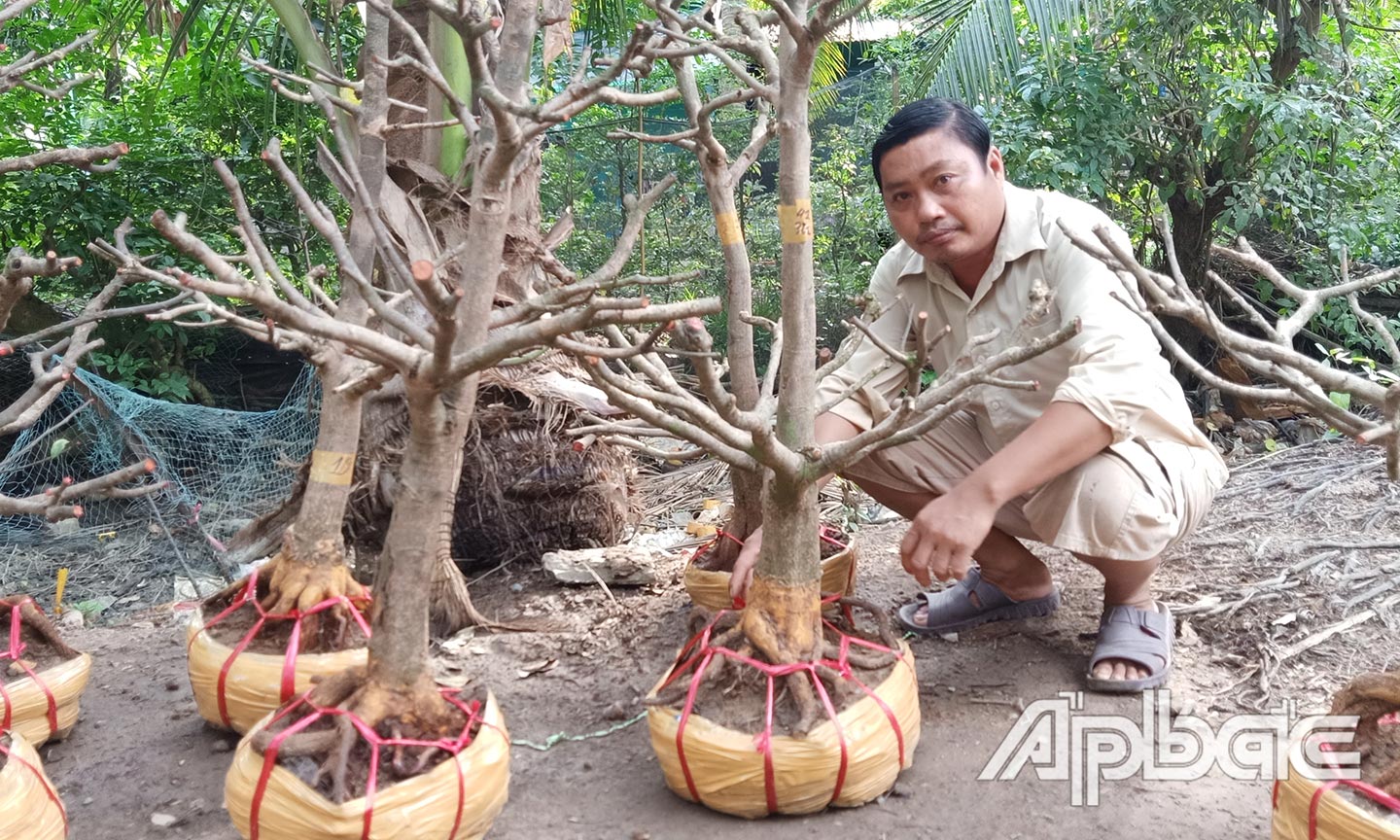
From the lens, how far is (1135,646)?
2.29 m

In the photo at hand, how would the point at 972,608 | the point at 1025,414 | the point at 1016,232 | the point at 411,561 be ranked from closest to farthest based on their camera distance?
the point at 411,561 → the point at 1016,232 → the point at 1025,414 → the point at 972,608

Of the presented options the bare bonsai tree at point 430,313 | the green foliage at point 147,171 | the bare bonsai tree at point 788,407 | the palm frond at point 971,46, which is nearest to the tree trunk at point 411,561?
the bare bonsai tree at point 430,313

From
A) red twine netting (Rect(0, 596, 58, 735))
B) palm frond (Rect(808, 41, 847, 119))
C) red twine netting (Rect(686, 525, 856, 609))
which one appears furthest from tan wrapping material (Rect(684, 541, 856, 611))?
palm frond (Rect(808, 41, 847, 119))

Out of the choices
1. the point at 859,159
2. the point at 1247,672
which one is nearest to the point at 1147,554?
the point at 1247,672

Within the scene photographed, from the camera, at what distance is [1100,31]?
4934 mm

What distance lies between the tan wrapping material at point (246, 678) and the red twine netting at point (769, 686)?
724 millimetres

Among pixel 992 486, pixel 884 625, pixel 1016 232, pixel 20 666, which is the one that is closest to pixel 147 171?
pixel 20 666

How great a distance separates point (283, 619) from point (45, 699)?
1.60ft

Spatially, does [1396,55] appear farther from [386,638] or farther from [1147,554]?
[386,638]

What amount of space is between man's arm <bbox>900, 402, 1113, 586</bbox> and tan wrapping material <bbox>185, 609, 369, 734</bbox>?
1205 mm

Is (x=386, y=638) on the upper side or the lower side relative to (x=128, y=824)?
upper

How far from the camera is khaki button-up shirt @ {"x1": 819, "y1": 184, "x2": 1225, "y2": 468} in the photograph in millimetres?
2074

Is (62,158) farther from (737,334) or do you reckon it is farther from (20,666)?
(737,334)

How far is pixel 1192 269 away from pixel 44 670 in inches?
212
